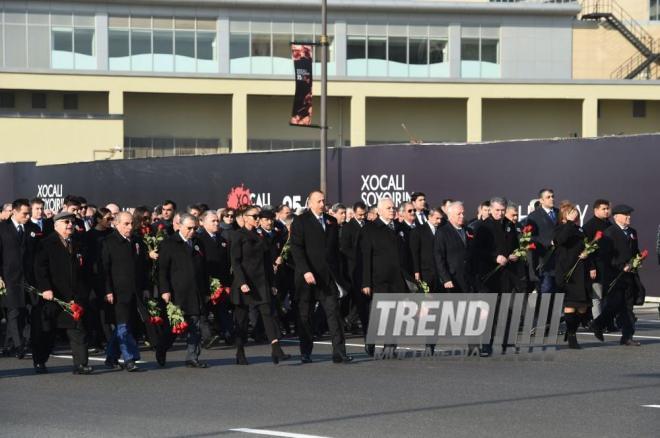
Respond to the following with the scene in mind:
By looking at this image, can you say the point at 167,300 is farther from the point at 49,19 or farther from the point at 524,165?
the point at 49,19

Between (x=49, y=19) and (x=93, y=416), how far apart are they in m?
54.1

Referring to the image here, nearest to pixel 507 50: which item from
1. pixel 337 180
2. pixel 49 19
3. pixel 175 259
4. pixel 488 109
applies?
pixel 488 109

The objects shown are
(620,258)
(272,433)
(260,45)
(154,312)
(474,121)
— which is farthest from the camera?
(260,45)

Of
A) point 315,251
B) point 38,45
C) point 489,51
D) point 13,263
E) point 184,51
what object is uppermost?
point 489,51

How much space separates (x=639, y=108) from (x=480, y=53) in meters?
7.89

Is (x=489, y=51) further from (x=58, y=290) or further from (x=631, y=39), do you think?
(x=58, y=290)

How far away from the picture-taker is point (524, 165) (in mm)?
24766

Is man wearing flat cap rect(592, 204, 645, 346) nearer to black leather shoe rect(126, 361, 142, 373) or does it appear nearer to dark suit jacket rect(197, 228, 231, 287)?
dark suit jacket rect(197, 228, 231, 287)

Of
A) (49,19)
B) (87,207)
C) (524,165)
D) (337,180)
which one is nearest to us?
(87,207)

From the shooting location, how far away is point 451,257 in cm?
1603

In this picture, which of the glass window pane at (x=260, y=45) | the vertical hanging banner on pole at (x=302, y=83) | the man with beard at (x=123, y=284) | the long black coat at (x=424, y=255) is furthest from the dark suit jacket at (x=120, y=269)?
the glass window pane at (x=260, y=45)

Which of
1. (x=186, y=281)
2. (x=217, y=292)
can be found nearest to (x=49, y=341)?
(x=186, y=281)

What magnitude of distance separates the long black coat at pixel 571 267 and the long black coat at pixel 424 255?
1591mm

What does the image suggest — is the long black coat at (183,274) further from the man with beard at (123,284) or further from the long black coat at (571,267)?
the long black coat at (571,267)
